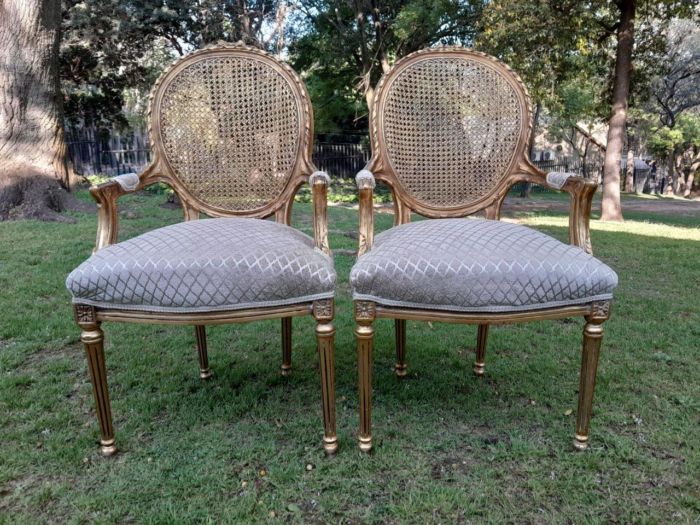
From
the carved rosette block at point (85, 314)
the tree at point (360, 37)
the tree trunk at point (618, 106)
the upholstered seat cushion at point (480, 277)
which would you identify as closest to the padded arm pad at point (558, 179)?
the upholstered seat cushion at point (480, 277)

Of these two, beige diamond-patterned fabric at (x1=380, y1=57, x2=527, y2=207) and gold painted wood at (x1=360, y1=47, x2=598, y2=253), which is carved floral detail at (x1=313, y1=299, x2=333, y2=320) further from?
beige diamond-patterned fabric at (x1=380, y1=57, x2=527, y2=207)

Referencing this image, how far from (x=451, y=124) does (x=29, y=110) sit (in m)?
5.79

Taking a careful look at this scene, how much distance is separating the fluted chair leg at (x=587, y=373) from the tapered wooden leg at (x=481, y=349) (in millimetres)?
558

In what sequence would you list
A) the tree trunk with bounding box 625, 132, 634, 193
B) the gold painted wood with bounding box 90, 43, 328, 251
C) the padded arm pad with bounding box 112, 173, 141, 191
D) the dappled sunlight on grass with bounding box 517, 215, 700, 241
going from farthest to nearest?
the tree trunk with bounding box 625, 132, 634, 193 < the dappled sunlight on grass with bounding box 517, 215, 700, 241 < the gold painted wood with bounding box 90, 43, 328, 251 < the padded arm pad with bounding box 112, 173, 141, 191

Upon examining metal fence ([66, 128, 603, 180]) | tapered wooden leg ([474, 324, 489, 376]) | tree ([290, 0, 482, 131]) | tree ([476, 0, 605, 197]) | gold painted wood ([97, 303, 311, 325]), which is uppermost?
tree ([290, 0, 482, 131])

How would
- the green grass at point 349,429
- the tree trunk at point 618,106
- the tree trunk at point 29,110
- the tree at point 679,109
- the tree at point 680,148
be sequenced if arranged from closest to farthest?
1. the green grass at point 349,429
2. the tree trunk at point 29,110
3. the tree trunk at point 618,106
4. the tree at point 679,109
5. the tree at point 680,148

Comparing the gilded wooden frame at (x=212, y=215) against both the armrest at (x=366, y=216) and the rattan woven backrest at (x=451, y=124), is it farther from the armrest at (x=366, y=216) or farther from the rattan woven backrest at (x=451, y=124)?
the rattan woven backrest at (x=451, y=124)

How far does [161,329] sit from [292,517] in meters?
1.66

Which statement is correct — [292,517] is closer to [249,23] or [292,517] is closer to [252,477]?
[252,477]

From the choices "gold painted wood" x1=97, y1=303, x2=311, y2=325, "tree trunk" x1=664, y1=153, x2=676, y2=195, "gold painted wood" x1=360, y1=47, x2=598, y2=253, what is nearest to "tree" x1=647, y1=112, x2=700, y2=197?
"tree trunk" x1=664, y1=153, x2=676, y2=195

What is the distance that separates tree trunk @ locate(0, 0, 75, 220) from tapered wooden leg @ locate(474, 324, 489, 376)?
17.3 ft

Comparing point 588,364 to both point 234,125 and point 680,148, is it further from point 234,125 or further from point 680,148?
point 680,148

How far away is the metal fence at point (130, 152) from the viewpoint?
1113 cm

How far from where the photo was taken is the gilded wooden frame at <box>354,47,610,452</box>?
58.2 inches
